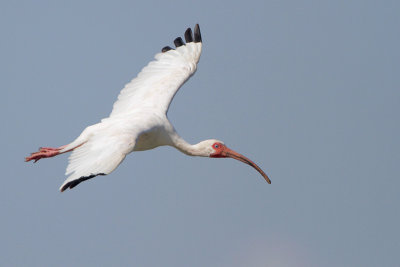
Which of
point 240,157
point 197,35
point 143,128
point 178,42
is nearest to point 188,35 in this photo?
point 197,35

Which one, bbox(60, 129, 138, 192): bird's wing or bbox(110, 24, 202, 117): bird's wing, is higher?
bbox(110, 24, 202, 117): bird's wing

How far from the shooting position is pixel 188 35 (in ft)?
84.6

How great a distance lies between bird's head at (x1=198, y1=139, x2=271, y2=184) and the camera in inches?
877

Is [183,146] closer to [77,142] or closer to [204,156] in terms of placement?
[204,156]

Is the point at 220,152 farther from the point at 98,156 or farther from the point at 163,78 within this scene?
the point at 98,156

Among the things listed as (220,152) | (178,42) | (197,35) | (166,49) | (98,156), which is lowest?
(98,156)

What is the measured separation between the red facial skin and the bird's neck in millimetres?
327

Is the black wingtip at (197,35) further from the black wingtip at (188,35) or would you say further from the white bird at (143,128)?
the black wingtip at (188,35)

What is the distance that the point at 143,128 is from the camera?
19.6 meters

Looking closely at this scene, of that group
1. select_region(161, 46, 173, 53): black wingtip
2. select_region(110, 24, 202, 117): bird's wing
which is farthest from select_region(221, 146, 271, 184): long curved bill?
select_region(161, 46, 173, 53): black wingtip

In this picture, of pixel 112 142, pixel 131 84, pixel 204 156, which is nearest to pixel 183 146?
pixel 204 156

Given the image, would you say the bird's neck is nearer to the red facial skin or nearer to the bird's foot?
the red facial skin

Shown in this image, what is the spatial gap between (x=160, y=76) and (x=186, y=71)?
0.85 metres

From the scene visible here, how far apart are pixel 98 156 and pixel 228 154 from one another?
20.0 ft
